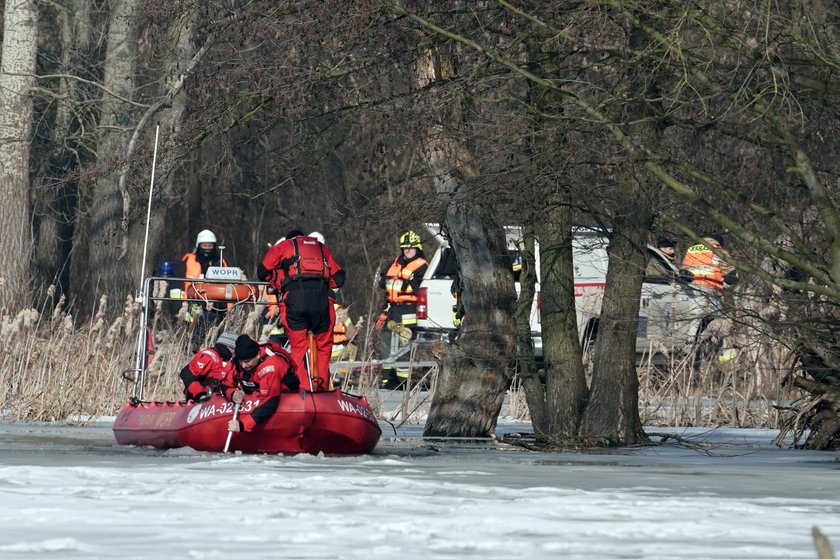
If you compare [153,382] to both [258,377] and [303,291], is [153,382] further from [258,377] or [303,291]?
[258,377]

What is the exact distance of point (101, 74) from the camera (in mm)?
29578

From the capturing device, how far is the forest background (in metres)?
11.5

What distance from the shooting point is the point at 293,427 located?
12375mm

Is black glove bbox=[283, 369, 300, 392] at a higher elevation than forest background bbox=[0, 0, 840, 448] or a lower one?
lower

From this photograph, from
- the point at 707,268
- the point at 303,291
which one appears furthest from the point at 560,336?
the point at 303,291

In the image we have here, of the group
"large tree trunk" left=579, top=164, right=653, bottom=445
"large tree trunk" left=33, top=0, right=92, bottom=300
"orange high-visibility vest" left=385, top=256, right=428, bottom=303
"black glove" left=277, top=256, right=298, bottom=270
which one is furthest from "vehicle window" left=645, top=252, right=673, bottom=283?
"large tree trunk" left=33, top=0, right=92, bottom=300

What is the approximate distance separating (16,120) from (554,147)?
14.1 meters

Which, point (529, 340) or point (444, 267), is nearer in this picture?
point (529, 340)

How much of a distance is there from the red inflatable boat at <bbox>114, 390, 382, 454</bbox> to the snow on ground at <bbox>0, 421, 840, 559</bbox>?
0.81 ft

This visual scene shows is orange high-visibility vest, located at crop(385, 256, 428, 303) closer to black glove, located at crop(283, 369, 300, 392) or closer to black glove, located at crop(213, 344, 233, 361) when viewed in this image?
black glove, located at crop(213, 344, 233, 361)

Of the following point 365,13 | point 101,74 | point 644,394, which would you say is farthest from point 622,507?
point 101,74

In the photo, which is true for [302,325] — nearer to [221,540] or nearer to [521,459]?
[521,459]

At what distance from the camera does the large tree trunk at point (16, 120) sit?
80.4 ft

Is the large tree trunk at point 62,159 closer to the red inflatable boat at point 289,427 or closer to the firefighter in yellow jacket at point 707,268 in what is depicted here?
the red inflatable boat at point 289,427
